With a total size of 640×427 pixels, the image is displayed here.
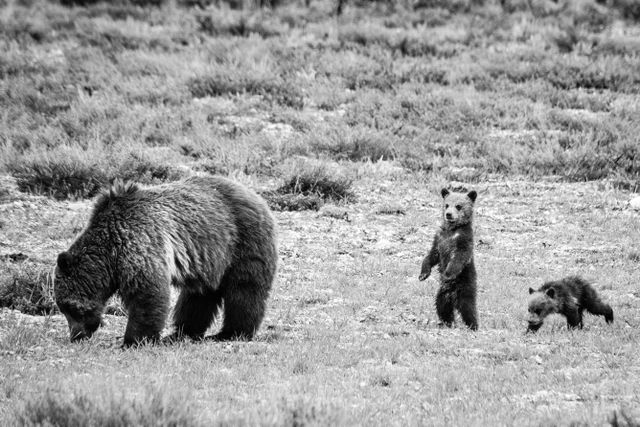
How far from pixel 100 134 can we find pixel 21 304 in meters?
7.93

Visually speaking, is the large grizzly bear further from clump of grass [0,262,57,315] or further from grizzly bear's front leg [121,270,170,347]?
clump of grass [0,262,57,315]

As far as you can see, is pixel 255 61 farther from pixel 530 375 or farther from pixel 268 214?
pixel 530 375

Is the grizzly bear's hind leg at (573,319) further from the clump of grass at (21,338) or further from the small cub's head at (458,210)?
the clump of grass at (21,338)

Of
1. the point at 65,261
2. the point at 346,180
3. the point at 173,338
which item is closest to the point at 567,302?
the point at 173,338

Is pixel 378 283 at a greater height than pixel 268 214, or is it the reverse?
pixel 268 214

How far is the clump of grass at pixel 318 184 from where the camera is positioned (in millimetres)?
14648

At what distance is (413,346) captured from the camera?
304 inches

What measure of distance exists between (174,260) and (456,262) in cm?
300

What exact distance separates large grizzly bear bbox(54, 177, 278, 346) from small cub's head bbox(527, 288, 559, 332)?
2660 millimetres

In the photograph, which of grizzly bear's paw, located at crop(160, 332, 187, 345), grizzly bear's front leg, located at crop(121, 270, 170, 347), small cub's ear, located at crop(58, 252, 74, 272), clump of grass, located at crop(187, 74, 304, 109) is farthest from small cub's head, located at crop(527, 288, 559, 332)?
clump of grass, located at crop(187, 74, 304, 109)

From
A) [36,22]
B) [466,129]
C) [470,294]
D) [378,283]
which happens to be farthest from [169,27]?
[470,294]

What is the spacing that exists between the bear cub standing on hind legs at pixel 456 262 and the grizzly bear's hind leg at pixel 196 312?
239 cm

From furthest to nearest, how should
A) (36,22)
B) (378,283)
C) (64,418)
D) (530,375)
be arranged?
(36,22), (378,283), (530,375), (64,418)

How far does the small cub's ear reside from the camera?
24.7ft
